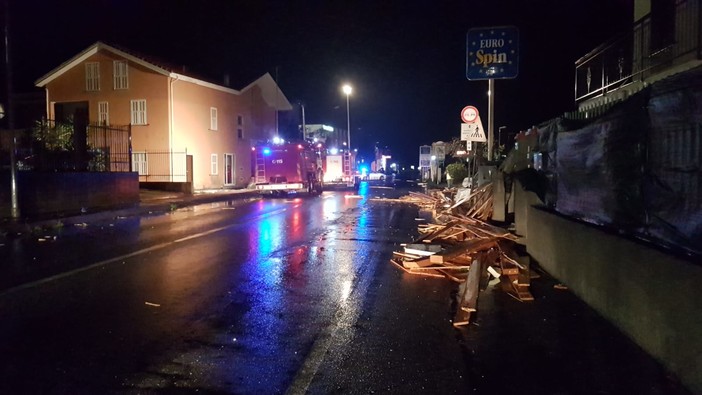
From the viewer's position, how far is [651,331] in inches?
200

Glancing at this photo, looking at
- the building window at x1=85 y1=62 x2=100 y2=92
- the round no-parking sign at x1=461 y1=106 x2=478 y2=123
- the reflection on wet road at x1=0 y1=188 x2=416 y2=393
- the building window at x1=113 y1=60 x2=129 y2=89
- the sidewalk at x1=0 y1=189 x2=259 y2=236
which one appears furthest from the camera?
the building window at x1=85 y1=62 x2=100 y2=92

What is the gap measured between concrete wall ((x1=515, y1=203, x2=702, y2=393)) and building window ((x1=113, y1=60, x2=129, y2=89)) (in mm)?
30294

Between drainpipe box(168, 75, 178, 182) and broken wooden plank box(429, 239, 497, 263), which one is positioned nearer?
broken wooden plank box(429, 239, 497, 263)

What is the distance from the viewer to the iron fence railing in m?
10.4

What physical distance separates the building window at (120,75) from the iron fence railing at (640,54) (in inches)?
1021

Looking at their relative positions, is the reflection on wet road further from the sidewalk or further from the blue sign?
the blue sign

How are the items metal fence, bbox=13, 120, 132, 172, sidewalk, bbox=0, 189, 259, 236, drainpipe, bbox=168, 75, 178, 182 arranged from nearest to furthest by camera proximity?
sidewalk, bbox=0, 189, 259, 236 → metal fence, bbox=13, 120, 132, 172 → drainpipe, bbox=168, 75, 178, 182

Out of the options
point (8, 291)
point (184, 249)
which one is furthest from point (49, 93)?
point (8, 291)

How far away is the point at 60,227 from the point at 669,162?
606 inches

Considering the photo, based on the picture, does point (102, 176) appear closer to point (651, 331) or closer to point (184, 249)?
point (184, 249)

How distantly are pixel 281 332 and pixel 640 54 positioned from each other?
1063cm

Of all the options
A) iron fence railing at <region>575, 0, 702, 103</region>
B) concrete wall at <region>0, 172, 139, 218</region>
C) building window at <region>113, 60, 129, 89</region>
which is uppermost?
building window at <region>113, 60, 129, 89</region>

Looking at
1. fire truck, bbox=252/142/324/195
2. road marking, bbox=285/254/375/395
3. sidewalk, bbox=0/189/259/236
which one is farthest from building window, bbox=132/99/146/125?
road marking, bbox=285/254/375/395

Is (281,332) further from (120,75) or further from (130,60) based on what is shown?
(120,75)
